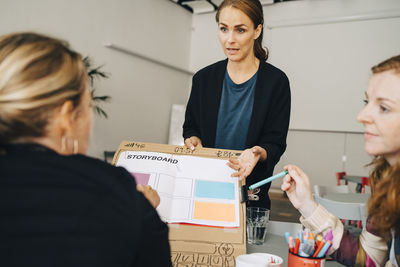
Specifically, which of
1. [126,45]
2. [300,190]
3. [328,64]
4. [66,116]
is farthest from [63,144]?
[328,64]

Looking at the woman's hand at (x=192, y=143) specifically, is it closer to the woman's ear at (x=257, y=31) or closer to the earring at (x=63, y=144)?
the woman's ear at (x=257, y=31)

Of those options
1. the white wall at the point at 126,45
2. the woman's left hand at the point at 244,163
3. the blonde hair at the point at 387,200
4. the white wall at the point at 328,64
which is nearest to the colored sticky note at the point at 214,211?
the woman's left hand at the point at 244,163

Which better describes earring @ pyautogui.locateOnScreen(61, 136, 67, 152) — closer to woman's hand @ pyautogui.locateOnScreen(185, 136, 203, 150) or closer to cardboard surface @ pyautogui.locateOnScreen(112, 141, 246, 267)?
cardboard surface @ pyautogui.locateOnScreen(112, 141, 246, 267)

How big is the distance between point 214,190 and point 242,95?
23.4 inches

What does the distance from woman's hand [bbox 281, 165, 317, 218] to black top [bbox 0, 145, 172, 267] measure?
2.02 feet

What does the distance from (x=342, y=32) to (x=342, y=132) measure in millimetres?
1824

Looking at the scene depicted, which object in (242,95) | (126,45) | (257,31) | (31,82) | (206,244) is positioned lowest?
(206,244)

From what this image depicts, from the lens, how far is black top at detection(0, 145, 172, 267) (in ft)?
1.79

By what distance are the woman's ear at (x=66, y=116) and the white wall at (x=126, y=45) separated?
3.95m

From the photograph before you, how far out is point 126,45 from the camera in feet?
19.2

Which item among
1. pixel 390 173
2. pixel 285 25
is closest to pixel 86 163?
pixel 390 173

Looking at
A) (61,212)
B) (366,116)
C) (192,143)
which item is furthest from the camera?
(192,143)

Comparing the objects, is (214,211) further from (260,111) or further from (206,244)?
(260,111)

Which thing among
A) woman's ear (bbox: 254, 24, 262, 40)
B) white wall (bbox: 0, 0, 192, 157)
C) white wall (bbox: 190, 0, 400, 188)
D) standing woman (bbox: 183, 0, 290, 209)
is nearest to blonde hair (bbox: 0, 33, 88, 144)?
standing woman (bbox: 183, 0, 290, 209)
